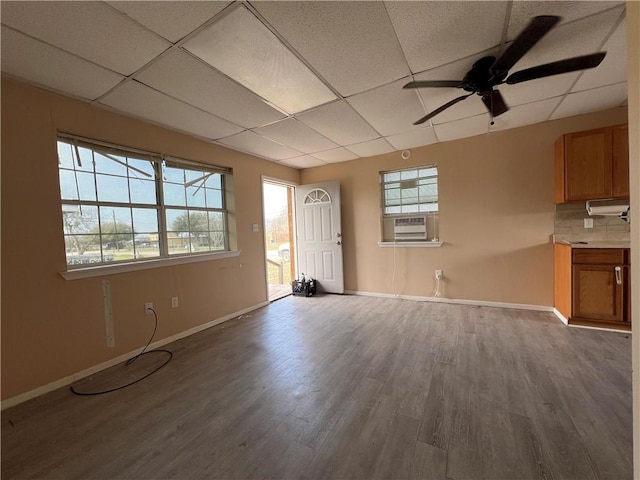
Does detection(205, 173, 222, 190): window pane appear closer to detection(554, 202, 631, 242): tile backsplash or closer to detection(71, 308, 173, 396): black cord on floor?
detection(71, 308, 173, 396): black cord on floor

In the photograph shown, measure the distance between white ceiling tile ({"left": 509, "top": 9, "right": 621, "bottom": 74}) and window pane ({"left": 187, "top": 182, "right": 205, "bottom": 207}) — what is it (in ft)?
11.6

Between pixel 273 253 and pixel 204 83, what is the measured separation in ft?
18.3

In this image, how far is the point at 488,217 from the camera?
365 centimetres

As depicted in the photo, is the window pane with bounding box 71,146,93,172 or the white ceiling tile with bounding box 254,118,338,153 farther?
the white ceiling tile with bounding box 254,118,338,153

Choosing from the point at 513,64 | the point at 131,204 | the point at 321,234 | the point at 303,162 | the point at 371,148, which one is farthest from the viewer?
the point at 321,234

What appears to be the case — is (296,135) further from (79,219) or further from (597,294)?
(597,294)

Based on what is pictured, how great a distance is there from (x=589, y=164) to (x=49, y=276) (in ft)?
17.7

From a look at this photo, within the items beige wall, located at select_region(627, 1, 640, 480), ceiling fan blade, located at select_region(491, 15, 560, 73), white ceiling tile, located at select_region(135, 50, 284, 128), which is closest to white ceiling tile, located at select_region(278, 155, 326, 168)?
white ceiling tile, located at select_region(135, 50, 284, 128)

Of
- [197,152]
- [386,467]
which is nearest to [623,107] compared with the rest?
[386,467]

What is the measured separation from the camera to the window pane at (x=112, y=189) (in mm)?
2486

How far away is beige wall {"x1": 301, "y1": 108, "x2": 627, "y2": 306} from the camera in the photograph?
11.0 ft

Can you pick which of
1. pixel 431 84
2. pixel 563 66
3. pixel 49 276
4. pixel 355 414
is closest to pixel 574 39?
pixel 563 66

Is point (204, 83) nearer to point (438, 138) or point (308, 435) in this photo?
point (308, 435)

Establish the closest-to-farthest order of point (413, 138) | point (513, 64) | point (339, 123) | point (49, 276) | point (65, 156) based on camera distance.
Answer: point (513, 64), point (49, 276), point (65, 156), point (339, 123), point (413, 138)
